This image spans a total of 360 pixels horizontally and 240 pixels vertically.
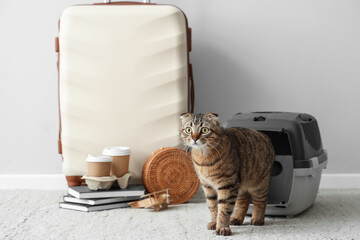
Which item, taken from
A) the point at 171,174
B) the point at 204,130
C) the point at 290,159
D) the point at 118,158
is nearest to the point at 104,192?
the point at 118,158

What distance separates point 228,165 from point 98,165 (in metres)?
0.54

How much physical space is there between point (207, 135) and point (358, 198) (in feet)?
2.99

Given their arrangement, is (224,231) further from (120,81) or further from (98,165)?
(120,81)

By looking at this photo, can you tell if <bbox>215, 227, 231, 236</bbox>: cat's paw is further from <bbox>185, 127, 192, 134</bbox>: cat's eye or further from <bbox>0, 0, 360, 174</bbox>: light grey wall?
<bbox>0, 0, 360, 174</bbox>: light grey wall

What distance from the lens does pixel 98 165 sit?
1.68 m

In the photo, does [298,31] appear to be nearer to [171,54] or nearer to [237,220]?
[171,54]

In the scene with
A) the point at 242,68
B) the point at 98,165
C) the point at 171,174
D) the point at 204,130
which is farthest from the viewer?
the point at 242,68

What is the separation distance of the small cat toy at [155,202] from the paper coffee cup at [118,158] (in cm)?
13

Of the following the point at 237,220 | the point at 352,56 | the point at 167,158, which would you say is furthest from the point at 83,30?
the point at 352,56

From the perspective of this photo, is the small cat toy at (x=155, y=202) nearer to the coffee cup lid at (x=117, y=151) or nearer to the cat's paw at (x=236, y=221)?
the coffee cup lid at (x=117, y=151)

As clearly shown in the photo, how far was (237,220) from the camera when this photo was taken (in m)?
1.50

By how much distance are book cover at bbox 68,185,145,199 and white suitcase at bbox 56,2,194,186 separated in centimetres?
11

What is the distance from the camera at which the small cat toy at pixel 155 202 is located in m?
1.69

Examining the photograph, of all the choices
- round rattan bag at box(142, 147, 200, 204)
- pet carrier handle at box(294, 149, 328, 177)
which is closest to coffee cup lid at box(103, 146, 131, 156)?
round rattan bag at box(142, 147, 200, 204)
